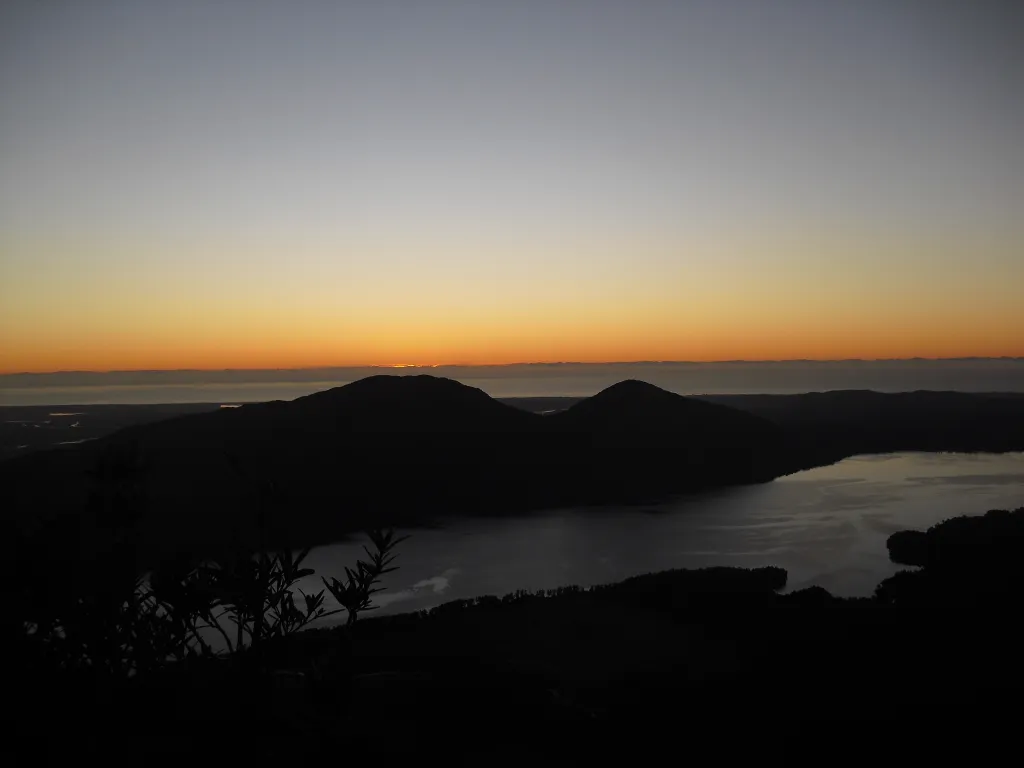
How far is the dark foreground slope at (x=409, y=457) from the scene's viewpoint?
5609cm

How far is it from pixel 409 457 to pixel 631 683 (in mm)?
62432

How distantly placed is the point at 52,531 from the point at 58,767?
1.95 m

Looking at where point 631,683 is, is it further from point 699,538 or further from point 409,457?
point 409,457

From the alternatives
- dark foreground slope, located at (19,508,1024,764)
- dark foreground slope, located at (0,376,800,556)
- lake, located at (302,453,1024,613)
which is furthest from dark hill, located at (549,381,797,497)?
dark foreground slope, located at (19,508,1024,764)

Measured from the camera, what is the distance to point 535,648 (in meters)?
21.7

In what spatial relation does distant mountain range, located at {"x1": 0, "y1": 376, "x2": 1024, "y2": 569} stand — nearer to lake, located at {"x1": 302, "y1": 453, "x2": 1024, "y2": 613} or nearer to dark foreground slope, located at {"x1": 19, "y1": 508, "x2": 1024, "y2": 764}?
lake, located at {"x1": 302, "y1": 453, "x2": 1024, "y2": 613}

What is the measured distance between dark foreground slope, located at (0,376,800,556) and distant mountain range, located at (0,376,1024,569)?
8.4 inches

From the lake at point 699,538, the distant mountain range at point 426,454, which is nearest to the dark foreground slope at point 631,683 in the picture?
the lake at point 699,538

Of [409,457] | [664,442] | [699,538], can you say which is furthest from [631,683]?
[664,442]

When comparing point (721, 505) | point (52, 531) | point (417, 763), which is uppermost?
point (52, 531)

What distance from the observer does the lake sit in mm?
37375

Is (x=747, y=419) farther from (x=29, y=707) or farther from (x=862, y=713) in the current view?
(x=29, y=707)

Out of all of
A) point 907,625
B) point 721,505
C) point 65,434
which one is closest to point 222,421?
point 65,434

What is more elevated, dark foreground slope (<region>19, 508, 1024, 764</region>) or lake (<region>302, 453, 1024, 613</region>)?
dark foreground slope (<region>19, 508, 1024, 764</region>)
